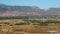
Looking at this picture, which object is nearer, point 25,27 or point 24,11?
point 25,27

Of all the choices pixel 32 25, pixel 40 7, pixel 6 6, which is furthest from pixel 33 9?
pixel 6 6

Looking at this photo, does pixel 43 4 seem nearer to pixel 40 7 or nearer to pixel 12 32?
pixel 40 7

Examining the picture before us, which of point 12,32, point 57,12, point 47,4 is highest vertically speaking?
point 47,4

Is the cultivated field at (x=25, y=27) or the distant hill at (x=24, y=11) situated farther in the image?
the distant hill at (x=24, y=11)

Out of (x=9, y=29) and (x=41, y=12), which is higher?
(x=41, y=12)

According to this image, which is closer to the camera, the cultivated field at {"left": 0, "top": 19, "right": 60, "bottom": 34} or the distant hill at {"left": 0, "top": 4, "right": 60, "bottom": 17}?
the cultivated field at {"left": 0, "top": 19, "right": 60, "bottom": 34}

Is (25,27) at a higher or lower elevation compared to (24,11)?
lower

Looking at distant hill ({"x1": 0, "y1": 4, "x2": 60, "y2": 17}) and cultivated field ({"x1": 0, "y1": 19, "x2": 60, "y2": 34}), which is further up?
distant hill ({"x1": 0, "y1": 4, "x2": 60, "y2": 17})

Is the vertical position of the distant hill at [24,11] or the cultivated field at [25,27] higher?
the distant hill at [24,11]
